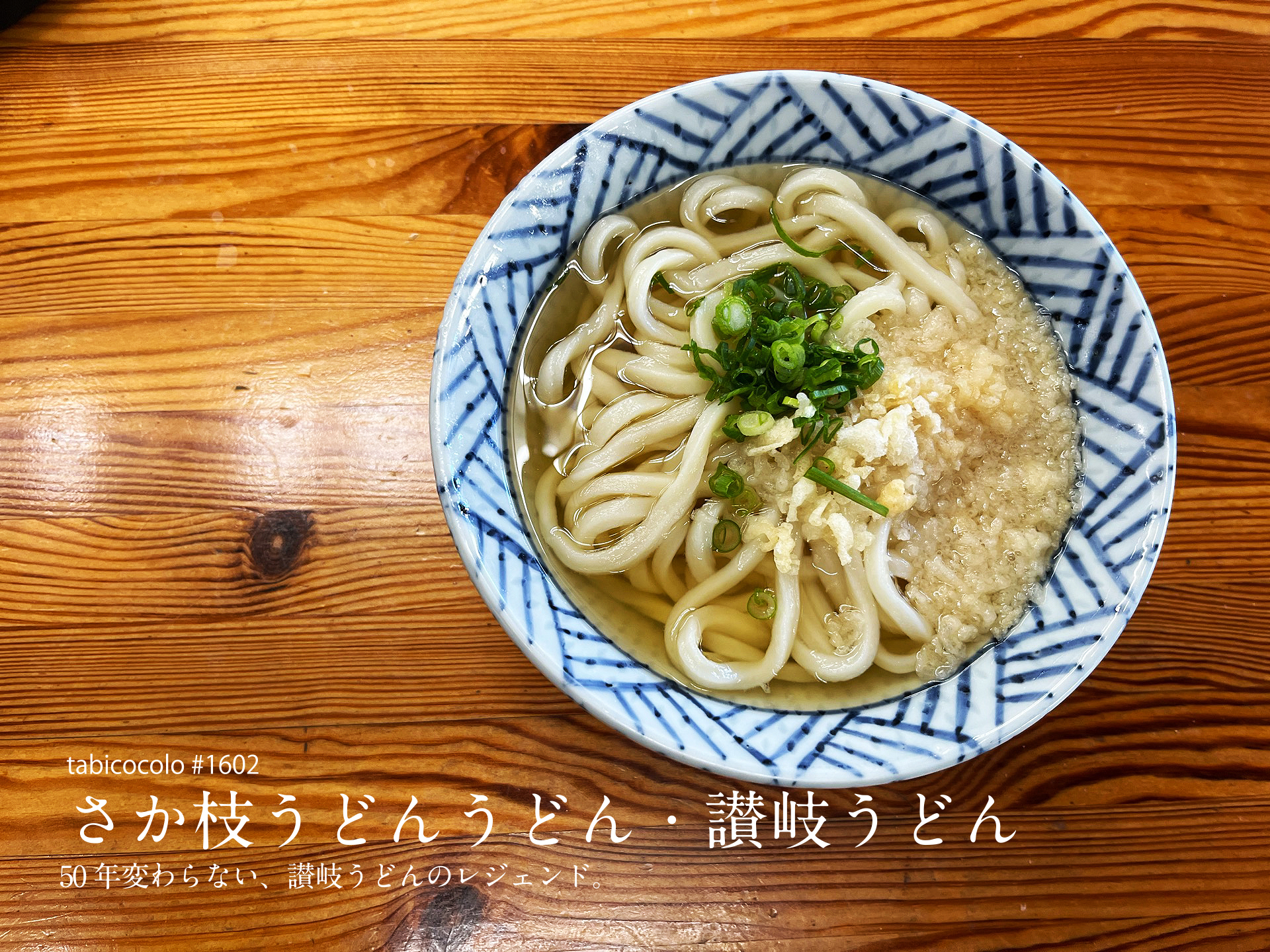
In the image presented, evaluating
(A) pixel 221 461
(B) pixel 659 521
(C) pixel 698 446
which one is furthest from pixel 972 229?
(A) pixel 221 461

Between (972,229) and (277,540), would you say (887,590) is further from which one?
(277,540)

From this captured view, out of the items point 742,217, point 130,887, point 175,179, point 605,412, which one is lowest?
point 130,887

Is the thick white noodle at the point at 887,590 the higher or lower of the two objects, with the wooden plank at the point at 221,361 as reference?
lower

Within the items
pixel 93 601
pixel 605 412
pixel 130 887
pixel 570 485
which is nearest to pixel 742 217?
pixel 605 412

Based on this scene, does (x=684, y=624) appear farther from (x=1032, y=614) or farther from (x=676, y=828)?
(x=1032, y=614)

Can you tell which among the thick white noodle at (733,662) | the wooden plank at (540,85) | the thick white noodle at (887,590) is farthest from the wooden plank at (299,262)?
the thick white noodle at (887,590)

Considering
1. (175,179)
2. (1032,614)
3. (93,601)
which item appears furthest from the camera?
(175,179)

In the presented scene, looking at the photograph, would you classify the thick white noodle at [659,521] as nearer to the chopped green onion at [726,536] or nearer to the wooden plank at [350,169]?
the chopped green onion at [726,536]
